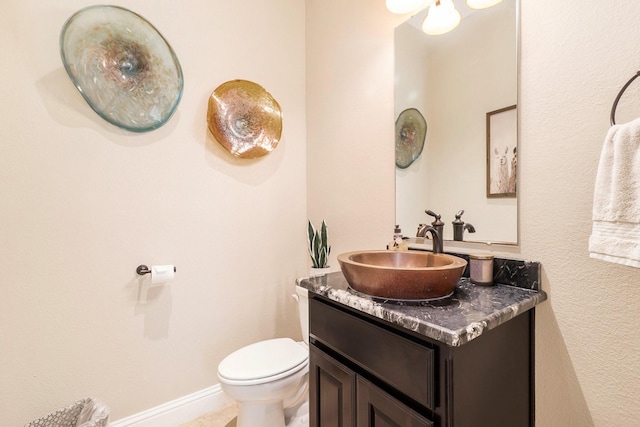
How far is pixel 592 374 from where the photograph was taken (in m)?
0.90

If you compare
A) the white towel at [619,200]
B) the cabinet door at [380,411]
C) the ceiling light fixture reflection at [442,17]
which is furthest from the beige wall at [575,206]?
the cabinet door at [380,411]

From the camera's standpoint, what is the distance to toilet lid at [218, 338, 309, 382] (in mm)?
1338

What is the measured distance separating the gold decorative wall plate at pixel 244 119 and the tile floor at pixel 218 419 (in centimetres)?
157

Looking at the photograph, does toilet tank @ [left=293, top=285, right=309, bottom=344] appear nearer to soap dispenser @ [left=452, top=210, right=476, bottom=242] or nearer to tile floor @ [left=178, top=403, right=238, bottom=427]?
tile floor @ [left=178, top=403, right=238, bottom=427]

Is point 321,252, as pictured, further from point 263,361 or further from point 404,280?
point 404,280

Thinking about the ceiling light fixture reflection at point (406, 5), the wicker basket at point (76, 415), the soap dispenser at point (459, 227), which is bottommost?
the wicker basket at point (76, 415)

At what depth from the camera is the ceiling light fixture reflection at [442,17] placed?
126 centimetres

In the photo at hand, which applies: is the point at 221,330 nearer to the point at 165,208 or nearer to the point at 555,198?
the point at 165,208

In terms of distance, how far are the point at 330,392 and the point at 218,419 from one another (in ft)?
3.49

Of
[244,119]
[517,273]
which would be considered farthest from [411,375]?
[244,119]

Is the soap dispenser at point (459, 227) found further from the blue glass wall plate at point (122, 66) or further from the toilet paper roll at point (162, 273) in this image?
the blue glass wall plate at point (122, 66)

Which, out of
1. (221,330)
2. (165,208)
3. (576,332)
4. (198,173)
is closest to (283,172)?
(198,173)

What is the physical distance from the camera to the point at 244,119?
1829 mm

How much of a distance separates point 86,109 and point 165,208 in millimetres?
592
